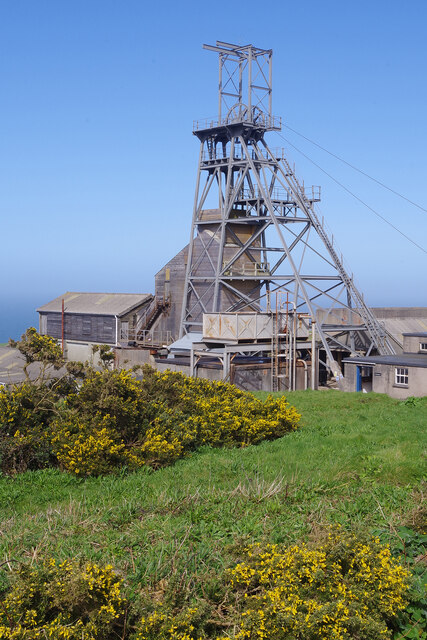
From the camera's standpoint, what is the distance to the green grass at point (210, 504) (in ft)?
31.2

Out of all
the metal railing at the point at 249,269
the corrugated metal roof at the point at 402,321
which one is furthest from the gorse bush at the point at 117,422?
the metal railing at the point at 249,269

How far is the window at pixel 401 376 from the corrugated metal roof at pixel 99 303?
25.1 metres

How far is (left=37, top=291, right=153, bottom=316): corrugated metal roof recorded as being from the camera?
53.9 meters

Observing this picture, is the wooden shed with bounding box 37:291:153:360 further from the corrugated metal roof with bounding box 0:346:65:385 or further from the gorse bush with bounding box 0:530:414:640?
the gorse bush with bounding box 0:530:414:640

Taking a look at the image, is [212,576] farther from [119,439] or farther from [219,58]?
[219,58]

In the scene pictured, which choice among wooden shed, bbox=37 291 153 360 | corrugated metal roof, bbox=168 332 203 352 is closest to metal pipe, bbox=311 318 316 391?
corrugated metal roof, bbox=168 332 203 352

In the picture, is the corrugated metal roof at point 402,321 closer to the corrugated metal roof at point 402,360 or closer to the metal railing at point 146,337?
the corrugated metal roof at point 402,360

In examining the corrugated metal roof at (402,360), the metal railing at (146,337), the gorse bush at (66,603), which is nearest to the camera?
the gorse bush at (66,603)

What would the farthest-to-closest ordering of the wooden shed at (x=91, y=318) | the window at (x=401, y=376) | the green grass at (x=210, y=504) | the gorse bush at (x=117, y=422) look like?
1. the wooden shed at (x=91, y=318)
2. the window at (x=401, y=376)
3. the gorse bush at (x=117, y=422)
4. the green grass at (x=210, y=504)

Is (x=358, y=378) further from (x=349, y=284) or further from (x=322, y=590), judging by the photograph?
(x=322, y=590)

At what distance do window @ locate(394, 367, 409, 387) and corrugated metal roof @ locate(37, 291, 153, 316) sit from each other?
82.4 feet

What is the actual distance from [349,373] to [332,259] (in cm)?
949

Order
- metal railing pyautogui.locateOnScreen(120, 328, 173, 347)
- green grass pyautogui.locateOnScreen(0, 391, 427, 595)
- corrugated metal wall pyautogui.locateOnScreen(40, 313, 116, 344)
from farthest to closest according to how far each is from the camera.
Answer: corrugated metal wall pyautogui.locateOnScreen(40, 313, 116, 344) → metal railing pyautogui.locateOnScreen(120, 328, 173, 347) → green grass pyautogui.locateOnScreen(0, 391, 427, 595)

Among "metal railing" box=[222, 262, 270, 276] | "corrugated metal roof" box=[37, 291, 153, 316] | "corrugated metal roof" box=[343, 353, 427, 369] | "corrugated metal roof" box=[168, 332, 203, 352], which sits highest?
"metal railing" box=[222, 262, 270, 276]
